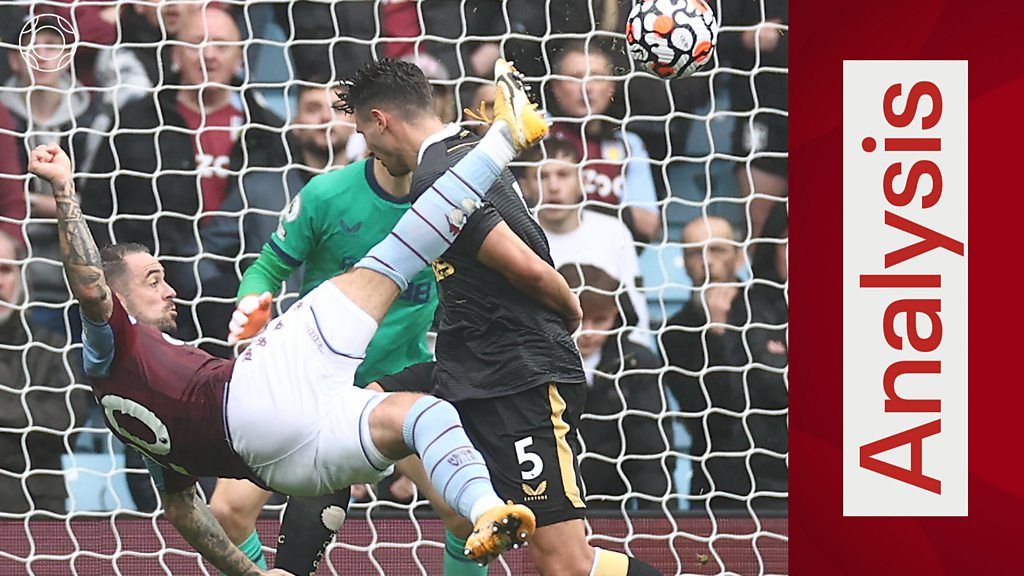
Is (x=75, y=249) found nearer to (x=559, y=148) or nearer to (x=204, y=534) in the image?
(x=204, y=534)

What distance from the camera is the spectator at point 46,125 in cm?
420

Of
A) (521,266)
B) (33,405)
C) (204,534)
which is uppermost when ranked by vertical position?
(521,266)

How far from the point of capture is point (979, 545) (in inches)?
161

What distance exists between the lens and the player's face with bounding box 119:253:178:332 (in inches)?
125

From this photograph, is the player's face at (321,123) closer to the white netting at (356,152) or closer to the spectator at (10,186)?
the white netting at (356,152)

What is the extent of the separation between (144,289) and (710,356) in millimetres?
1773

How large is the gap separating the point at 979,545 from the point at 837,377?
0.59 meters

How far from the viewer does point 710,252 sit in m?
4.27

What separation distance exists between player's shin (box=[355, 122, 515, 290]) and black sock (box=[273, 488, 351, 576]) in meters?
0.83

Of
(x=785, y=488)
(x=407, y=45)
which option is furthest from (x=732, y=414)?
(x=407, y=45)

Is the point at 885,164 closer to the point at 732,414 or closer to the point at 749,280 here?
the point at 749,280

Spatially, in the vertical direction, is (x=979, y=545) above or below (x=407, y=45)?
below

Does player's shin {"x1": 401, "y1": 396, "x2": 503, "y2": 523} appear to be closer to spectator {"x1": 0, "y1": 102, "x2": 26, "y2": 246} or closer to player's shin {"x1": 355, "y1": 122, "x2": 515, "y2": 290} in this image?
player's shin {"x1": 355, "y1": 122, "x2": 515, "y2": 290}

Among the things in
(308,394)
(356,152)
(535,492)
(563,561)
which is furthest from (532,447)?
(356,152)
